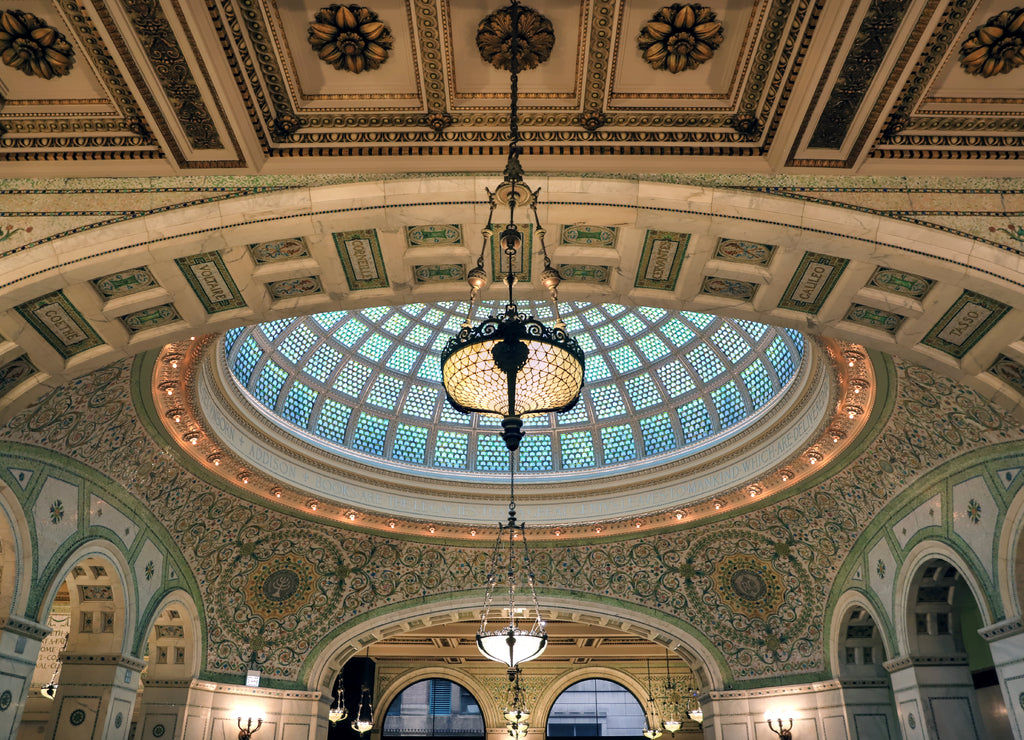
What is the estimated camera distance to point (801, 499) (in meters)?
13.1

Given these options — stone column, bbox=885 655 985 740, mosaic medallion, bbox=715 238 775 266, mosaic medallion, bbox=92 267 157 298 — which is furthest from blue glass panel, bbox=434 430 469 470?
mosaic medallion, bbox=715 238 775 266

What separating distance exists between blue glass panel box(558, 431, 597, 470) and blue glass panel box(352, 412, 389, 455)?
3839 mm

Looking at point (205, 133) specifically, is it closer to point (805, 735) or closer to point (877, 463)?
point (877, 463)

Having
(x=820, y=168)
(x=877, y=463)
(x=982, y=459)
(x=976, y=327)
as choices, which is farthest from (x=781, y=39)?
(x=877, y=463)

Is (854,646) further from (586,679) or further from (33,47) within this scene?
(33,47)

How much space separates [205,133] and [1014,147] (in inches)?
247

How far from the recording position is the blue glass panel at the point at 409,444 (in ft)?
53.3

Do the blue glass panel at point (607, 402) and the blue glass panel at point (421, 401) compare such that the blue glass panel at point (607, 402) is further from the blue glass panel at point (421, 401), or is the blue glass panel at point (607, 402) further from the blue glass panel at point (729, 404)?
the blue glass panel at point (421, 401)

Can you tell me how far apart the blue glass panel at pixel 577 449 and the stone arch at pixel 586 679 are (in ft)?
27.4

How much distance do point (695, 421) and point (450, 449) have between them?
5211mm

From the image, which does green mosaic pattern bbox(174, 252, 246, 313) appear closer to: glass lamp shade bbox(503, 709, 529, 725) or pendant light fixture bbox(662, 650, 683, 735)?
glass lamp shade bbox(503, 709, 529, 725)

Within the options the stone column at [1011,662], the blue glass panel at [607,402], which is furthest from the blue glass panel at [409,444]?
the stone column at [1011,662]

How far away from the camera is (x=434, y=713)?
22.4 m

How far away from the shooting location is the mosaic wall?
493 inches
